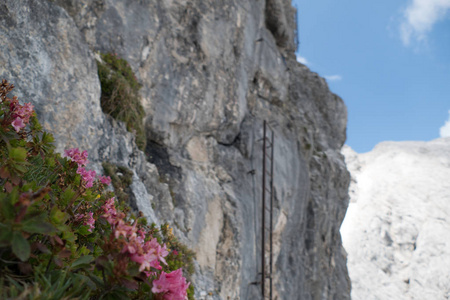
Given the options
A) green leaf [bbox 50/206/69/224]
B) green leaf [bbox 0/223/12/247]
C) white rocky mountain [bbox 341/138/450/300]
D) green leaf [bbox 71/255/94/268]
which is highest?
white rocky mountain [bbox 341/138/450/300]

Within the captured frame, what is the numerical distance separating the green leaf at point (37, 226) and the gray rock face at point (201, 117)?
338 cm

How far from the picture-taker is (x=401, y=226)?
3950 cm

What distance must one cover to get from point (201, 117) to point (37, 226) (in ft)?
28.0

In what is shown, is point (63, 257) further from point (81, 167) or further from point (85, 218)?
point (81, 167)

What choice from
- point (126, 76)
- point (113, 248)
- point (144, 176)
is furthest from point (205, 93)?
point (113, 248)

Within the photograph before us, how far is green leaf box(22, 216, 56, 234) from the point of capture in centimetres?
132

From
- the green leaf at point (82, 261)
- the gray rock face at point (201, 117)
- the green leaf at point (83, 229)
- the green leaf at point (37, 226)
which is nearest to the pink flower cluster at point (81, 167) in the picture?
the green leaf at point (83, 229)

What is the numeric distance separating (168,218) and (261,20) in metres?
10.0

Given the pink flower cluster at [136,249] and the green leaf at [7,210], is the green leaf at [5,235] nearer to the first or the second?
the green leaf at [7,210]

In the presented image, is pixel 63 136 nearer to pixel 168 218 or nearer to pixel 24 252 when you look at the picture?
pixel 168 218

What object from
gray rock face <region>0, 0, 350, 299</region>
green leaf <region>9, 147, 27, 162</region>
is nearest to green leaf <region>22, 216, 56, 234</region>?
green leaf <region>9, 147, 27, 162</region>


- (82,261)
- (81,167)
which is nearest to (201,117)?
(81,167)

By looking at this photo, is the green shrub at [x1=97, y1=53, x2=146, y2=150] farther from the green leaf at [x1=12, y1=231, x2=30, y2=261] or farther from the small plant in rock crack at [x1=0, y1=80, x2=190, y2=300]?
the green leaf at [x1=12, y1=231, x2=30, y2=261]

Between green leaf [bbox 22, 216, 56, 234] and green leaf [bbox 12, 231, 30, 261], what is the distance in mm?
→ 31
